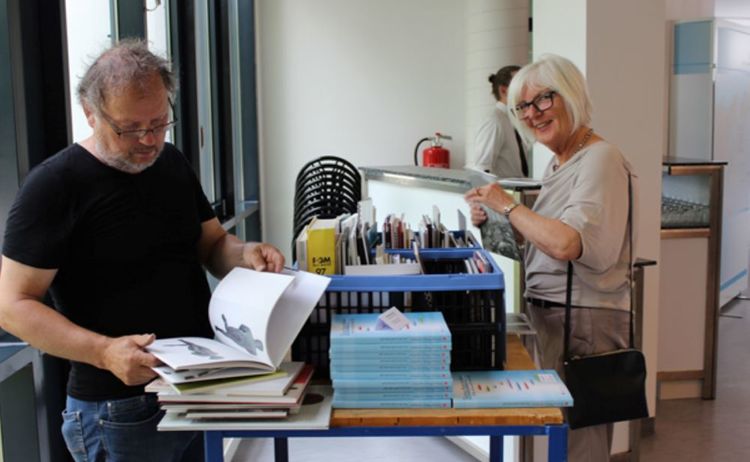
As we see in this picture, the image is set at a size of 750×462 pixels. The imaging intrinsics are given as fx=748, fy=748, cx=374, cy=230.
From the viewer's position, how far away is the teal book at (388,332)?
56.0 inches

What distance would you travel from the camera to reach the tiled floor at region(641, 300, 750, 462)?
3297 millimetres

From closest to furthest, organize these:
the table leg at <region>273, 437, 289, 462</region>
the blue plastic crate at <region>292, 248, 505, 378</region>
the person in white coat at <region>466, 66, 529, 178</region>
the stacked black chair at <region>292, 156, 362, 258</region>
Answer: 1. the blue plastic crate at <region>292, 248, 505, 378</region>
2. the table leg at <region>273, 437, 289, 462</region>
3. the stacked black chair at <region>292, 156, 362, 258</region>
4. the person in white coat at <region>466, 66, 529, 178</region>

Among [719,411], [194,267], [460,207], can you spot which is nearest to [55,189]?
[194,267]

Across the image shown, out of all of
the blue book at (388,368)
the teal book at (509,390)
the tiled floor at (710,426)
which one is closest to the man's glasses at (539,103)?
→ the teal book at (509,390)

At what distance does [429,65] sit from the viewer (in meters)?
5.61

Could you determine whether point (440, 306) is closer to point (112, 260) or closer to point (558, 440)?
point (558, 440)

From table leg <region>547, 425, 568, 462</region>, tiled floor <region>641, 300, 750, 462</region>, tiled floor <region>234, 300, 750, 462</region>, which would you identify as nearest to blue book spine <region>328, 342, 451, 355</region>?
table leg <region>547, 425, 568, 462</region>

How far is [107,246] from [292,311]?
39cm

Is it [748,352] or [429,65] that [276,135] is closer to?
[429,65]

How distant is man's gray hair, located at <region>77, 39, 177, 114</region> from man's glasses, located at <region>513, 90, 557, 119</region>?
944 millimetres

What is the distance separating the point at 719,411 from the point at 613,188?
2.48 metres

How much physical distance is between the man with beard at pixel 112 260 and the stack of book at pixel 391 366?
0.30m

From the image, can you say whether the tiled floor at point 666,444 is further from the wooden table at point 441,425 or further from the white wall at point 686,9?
the white wall at point 686,9

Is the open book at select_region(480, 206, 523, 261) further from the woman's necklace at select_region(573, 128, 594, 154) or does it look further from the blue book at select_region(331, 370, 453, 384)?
the blue book at select_region(331, 370, 453, 384)
